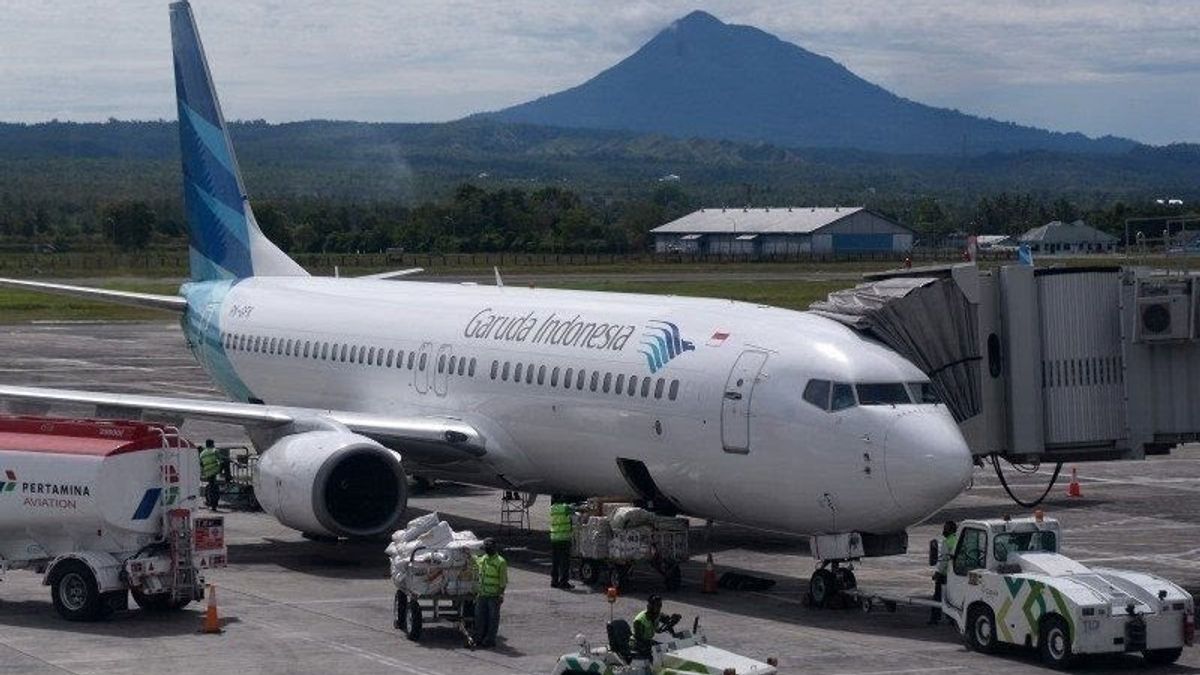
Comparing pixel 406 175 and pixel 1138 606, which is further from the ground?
pixel 406 175

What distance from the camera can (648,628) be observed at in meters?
22.4

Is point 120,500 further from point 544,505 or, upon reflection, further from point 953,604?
point 544,505

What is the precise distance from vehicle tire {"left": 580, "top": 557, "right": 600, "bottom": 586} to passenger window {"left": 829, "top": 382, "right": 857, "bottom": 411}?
4.84m

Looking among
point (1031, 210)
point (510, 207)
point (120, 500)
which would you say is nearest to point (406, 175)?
point (510, 207)

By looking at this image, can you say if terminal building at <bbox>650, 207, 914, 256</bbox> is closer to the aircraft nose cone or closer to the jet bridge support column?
the jet bridge support column

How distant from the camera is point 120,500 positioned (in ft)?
89.0

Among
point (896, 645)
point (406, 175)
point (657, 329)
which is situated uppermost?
point (406, 175)

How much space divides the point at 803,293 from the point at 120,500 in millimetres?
75221

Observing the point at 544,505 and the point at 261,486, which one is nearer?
the point at 261,486

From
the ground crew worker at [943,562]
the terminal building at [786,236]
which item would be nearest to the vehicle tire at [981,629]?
the ground crew worker at [943,562]

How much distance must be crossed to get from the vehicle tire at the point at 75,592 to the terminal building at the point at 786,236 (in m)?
138

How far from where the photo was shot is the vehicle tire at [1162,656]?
→ 79.6 ft

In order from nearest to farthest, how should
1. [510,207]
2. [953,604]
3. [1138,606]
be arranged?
[1138,606], [953,604], [510,207]

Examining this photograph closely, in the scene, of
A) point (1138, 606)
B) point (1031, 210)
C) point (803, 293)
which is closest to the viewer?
point (1138, 606)
